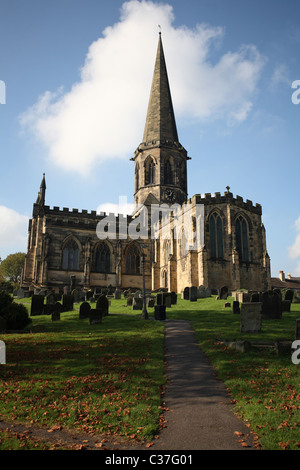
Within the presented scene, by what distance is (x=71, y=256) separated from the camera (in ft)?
126

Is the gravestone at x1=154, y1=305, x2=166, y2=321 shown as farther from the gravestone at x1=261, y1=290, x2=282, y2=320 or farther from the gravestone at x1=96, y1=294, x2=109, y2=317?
the gravestone at x1=261, y1=290, x2=282, y2=320

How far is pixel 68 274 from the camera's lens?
3722 centimetres

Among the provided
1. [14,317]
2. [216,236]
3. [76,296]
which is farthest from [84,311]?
[216,236]

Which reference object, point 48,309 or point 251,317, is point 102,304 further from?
point 251,317

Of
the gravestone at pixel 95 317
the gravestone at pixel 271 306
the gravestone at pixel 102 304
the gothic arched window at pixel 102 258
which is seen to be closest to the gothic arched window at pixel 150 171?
the gothic arched window at pixel 102 258

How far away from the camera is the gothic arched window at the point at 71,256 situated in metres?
38.0

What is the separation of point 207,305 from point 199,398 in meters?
14.3

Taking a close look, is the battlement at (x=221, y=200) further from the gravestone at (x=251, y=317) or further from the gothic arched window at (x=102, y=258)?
the gravestone at (x=251, y=317)

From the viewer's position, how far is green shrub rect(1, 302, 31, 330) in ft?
48.0

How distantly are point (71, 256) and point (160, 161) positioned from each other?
18400 millimetres

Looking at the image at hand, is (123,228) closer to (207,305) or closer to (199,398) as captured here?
(207,305)

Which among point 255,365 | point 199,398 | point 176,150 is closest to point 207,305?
point 255,365
